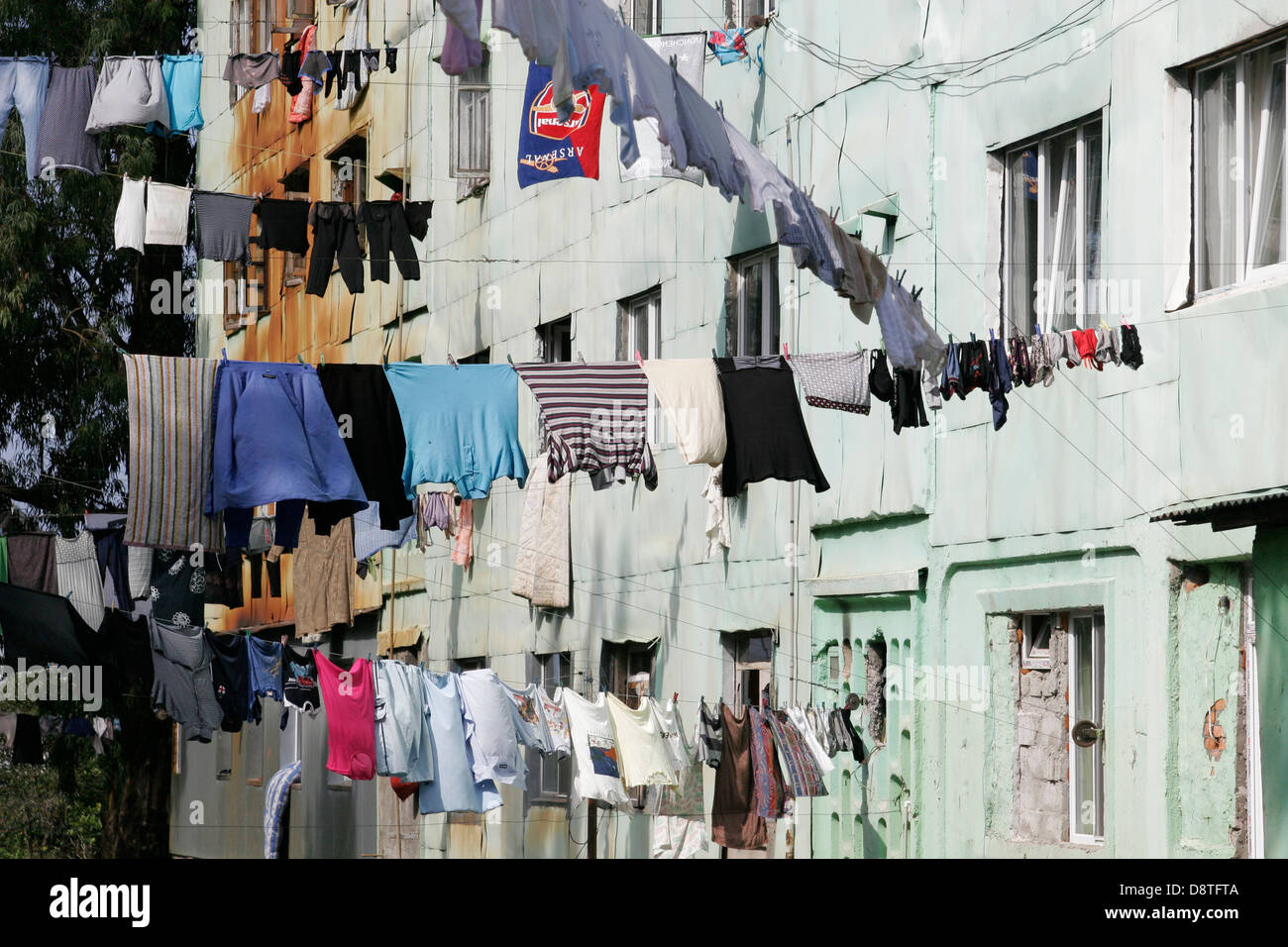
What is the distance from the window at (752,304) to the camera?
52.8ft

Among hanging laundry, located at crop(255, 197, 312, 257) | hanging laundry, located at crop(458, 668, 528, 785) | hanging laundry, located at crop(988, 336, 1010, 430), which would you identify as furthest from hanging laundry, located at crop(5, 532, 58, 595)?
hanging laundry, located at crop(988, 336, 1010, 430)

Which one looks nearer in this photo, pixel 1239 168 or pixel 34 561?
pixel 1239 168

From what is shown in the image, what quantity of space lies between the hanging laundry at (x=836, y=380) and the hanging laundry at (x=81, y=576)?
8416 millimetres

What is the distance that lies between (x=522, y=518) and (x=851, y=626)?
6.14m

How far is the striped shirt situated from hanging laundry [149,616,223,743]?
563 centimetres

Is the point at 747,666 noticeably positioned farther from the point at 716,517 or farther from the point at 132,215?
the point at 132,215

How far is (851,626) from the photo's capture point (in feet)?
48.1

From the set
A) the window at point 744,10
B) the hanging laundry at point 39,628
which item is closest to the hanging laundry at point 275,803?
the hanging laundry at point 39,628

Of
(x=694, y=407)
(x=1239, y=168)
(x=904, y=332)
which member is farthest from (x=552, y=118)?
(x=1239, y=168)

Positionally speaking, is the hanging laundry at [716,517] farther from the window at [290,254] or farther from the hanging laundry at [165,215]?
the window at [290,254]

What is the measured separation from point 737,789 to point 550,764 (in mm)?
6407

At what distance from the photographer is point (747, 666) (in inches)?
637
